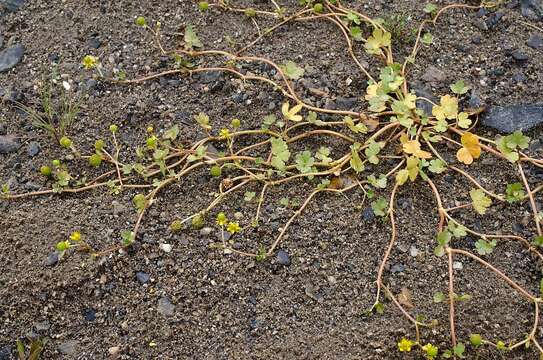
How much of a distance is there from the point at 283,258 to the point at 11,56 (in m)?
1.67

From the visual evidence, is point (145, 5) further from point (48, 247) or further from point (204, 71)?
point (48, 247)

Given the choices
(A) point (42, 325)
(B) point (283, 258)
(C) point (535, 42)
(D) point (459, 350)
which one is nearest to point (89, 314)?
(A) point (42, 325)

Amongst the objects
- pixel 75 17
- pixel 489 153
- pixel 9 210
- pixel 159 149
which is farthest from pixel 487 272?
pixel 75 17

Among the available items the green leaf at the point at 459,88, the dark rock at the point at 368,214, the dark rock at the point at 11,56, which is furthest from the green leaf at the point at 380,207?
the dark rock at the point at 11,56

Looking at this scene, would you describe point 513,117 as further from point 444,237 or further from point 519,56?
point 444,237

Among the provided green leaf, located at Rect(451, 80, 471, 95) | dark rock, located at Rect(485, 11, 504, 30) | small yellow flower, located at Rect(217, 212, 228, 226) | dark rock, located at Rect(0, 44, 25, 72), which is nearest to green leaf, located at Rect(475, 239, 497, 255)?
green leaf, located at Rect(451, 80, 471, 95)

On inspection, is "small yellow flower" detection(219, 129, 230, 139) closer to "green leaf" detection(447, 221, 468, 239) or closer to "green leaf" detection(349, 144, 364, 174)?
"green leaf" detection(349, 144, 364, 174)

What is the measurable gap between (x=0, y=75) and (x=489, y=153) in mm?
2221

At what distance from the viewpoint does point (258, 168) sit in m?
2.89

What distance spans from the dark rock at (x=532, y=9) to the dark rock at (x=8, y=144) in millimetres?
2407

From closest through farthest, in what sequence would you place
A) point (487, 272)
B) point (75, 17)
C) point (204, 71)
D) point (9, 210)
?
point (487, 272) → point (9, 210) → point (204, 71) → point (75, 17)

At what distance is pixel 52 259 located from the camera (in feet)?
8.80

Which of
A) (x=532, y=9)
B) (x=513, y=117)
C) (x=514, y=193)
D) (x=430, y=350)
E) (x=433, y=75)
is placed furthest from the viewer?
(x=532, y=9)

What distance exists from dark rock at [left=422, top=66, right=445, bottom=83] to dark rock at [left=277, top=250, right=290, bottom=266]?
3.49ft
